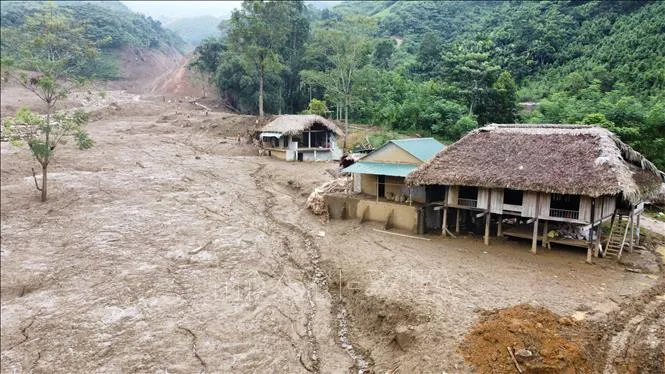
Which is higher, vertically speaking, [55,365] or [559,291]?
[559,291]

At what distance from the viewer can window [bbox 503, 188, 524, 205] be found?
17.7m

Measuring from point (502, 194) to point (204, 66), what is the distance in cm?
4390

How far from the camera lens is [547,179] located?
52.4 feet

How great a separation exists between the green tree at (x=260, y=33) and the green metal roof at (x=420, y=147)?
877 inches

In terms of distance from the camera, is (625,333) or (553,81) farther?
(553,81)

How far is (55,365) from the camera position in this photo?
1124 cm

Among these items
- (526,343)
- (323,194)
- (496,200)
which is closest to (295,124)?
(323,194)

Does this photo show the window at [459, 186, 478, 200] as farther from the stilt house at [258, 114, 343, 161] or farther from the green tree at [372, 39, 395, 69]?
the green tree at [372, 39, 395, 69]

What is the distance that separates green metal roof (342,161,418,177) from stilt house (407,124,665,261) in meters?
1.78

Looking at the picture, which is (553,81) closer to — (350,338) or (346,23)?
(346,23)

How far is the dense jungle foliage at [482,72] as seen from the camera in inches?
1261

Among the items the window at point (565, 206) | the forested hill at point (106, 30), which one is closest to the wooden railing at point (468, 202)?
the window at point (565, 206)

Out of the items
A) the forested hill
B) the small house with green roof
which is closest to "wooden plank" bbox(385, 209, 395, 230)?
the small house with green roof

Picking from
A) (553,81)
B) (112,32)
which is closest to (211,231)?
(553,81)
